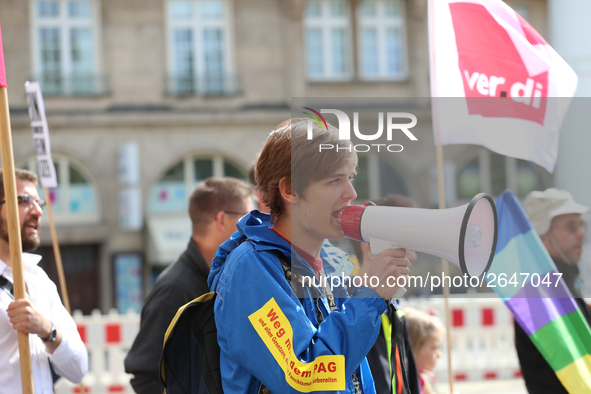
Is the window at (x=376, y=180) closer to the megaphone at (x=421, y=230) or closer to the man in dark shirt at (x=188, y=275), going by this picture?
the megaphone at (x=421, y=230)

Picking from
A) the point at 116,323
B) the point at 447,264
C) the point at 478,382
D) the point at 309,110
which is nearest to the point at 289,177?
the point at 309,110

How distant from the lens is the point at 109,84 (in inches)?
549

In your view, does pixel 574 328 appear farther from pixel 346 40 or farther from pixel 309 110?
pixel 346 40

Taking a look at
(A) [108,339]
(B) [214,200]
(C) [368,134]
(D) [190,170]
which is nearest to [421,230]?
(C) [368,134]

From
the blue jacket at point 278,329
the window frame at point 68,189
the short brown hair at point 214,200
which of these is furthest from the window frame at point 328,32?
the blue jacket at point 278,329

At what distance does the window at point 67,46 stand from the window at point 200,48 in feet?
5.37

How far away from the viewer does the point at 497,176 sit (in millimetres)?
2107

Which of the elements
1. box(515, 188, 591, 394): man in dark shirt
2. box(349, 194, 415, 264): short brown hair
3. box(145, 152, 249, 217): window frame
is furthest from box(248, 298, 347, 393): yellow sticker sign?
box(145, 152, 249, 217): window frame

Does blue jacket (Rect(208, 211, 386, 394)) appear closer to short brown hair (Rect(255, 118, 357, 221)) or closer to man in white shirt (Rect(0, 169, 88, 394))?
short brown hair (Rect(255, 118, 357, 221))

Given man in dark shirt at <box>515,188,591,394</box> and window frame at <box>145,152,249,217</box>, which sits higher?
man in dark shirt at <box>515,188,591,394</box>

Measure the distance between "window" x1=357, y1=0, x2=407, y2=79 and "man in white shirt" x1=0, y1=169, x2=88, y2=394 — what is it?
40.6 feet

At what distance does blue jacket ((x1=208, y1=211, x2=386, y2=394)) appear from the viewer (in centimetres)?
163

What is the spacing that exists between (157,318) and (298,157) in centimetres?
165

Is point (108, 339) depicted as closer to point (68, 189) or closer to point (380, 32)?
point (68, 189)
